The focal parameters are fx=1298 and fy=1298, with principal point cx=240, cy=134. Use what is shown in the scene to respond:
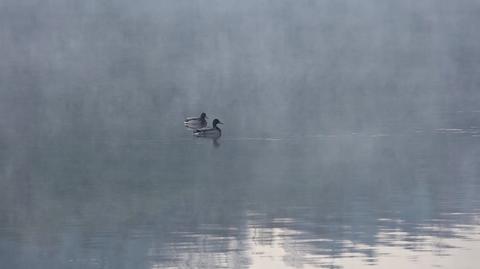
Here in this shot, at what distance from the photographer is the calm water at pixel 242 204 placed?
18.0 metres

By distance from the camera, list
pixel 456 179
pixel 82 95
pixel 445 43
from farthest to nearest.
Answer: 1. pixel 445 43
2. pixel 82 95
3. pixel 456 179

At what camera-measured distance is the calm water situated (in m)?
18.0

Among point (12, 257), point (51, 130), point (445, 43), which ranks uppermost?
point (445, 43)

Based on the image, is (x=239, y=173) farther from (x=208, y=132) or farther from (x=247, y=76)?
(x=247, y=76)

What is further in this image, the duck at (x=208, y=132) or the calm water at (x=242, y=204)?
the duck at (x=208, y=132)

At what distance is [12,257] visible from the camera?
1819 centimetres

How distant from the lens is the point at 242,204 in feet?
73.9

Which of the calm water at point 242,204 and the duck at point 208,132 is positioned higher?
the duck at point 208,132

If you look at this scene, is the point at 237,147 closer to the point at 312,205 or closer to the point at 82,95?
the point at 312,205

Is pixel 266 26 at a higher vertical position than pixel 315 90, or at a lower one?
higher

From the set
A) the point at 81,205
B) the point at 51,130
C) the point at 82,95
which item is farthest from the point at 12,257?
the point at 82,95

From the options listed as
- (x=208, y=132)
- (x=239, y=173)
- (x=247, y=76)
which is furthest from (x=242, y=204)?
(x=247, y=76)

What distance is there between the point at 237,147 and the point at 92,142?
13.7 feet

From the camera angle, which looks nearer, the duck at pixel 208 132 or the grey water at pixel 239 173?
the grey water at pixel 239 173
